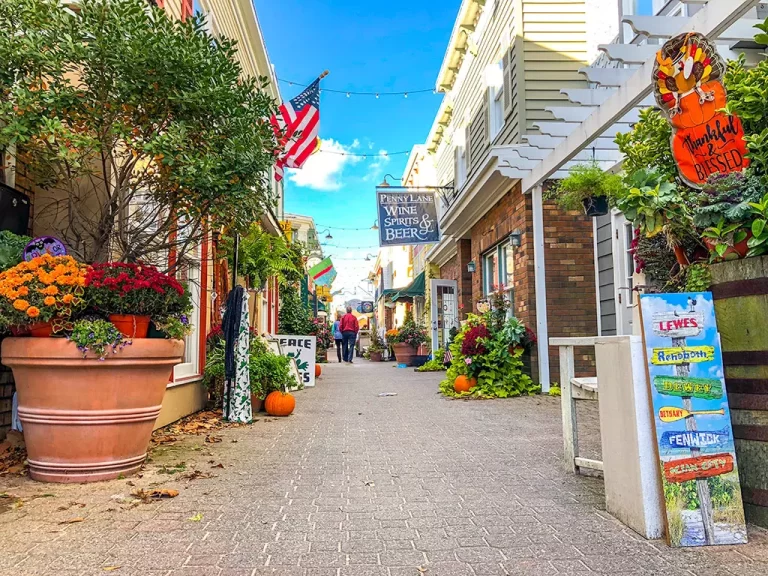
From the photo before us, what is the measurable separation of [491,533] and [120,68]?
343 cm

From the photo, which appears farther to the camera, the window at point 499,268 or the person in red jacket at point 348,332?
the person in red jacket at point 348,332

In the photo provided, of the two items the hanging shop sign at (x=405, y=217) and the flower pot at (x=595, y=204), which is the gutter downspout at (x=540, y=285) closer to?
the flower pot at (x=595, y=204)

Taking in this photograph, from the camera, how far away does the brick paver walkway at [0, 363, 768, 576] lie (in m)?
2.28

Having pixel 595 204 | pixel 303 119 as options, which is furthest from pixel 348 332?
pixel 595 204

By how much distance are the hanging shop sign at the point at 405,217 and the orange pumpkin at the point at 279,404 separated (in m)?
6.54

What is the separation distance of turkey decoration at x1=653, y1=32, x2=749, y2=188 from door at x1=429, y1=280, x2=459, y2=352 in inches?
415

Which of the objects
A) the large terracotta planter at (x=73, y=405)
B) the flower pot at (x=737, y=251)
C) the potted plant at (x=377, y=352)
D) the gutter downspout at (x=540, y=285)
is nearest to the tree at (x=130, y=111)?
the large terracotta planter at (x=73, y=405)

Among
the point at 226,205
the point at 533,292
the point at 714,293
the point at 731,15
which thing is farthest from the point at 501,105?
the point at 714,293

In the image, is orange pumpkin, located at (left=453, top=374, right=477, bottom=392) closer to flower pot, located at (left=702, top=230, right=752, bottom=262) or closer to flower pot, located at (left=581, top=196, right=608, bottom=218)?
flower pot, located at (left=581, top=196, right=608, bottom=218)

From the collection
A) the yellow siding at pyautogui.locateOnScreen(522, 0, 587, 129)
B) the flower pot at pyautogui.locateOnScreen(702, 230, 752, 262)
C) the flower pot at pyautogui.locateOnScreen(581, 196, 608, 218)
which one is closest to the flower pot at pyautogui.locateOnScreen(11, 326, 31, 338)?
the flower pot at pyautogui.locateOnScreen(702, 230, 752, 262)

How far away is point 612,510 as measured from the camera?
2.85m

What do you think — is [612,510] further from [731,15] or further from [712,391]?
[731,15]

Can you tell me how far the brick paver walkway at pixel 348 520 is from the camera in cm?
228

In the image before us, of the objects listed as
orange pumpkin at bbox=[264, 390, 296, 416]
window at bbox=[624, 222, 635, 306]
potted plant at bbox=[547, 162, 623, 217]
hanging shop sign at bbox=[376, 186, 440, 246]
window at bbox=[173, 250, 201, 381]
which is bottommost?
orange pumpkin at bbox=[264, 390, 296, 416]
